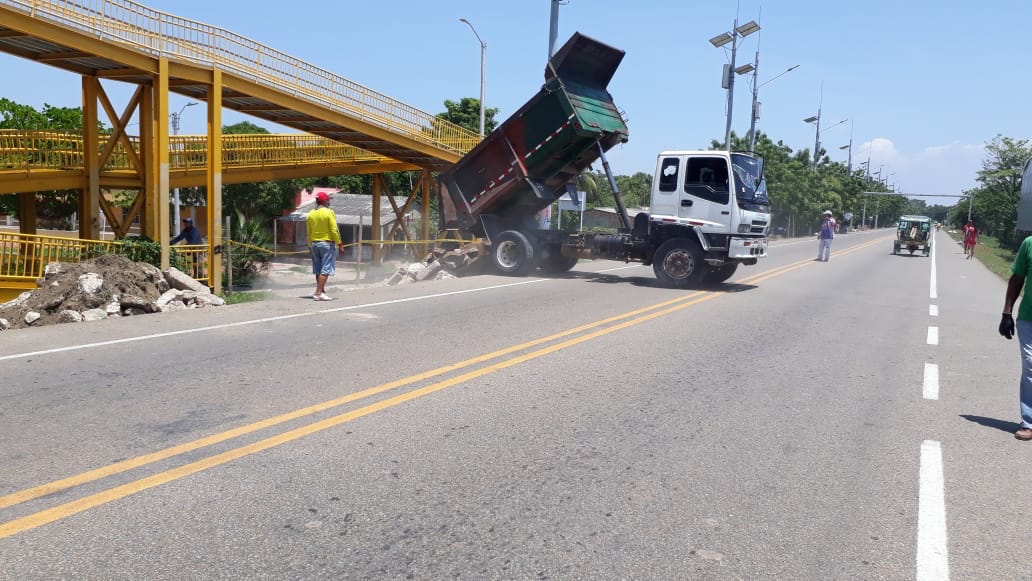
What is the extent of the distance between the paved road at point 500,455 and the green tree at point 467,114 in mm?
37598

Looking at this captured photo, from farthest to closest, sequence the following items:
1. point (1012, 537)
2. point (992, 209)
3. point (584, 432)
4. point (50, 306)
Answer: point (992, 209) < point (50, 306) < point (584, 432) < point (1012, 537)

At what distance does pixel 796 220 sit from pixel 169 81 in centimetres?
6955

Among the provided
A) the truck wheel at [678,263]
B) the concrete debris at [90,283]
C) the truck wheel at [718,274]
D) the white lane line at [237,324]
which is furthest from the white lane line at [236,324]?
the truck wheel at [718,274]

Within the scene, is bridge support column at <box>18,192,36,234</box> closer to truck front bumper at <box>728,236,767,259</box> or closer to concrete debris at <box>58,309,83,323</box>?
concrete debris at <box>58,309,83,323</box>

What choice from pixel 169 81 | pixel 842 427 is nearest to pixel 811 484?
pixel 842 427

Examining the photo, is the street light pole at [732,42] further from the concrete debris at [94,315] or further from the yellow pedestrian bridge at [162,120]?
the concrete debris at [94,315]

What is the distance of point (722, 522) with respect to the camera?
3.87m

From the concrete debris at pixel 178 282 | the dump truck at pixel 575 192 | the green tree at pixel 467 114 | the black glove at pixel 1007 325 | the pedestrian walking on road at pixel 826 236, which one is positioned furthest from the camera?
the green tree at pixel 467 114

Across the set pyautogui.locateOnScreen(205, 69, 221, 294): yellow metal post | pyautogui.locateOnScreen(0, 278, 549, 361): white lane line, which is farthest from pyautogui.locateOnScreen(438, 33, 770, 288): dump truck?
pyautogui.locateOnScreen(205, 69, 221, 294): yellow metal post

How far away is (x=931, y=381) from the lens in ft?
24.6

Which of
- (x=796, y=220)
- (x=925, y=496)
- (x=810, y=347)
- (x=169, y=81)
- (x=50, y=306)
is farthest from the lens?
(x=796, y=220)

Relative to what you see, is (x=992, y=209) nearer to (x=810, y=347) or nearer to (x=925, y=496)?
(x=810, y=347)

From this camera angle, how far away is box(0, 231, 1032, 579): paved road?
3.47 meters

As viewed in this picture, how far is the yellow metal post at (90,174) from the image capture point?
15586mm
